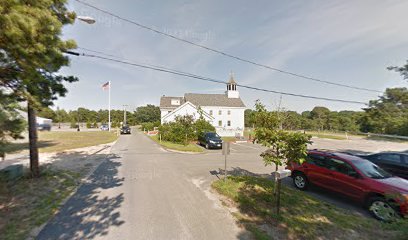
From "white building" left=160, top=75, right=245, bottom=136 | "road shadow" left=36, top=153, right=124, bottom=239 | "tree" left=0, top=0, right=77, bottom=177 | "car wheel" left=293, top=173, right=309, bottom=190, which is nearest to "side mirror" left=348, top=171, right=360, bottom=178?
"car wheel" left=293, top=173, right=309, bottom=190

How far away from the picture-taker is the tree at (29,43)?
3523mm

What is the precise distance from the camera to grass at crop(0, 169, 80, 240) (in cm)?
422

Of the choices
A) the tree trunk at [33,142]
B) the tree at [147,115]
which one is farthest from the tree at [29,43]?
the tree at [147,115]

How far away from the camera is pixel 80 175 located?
8.51 m

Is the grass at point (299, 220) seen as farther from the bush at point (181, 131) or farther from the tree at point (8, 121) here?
the bush at point (181, 131)

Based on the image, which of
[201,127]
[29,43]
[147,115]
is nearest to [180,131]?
[201,127]

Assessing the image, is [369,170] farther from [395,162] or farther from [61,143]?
[61,143]

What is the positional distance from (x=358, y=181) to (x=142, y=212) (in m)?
6.37

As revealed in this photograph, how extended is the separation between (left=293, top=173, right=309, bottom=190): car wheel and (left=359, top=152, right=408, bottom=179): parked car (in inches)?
166

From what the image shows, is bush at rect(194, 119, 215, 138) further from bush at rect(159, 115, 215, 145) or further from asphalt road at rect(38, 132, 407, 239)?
asphalt road at rect(38, 132, 407, 239)

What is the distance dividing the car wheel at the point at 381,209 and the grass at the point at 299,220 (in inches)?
13.6

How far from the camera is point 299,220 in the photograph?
483 cm

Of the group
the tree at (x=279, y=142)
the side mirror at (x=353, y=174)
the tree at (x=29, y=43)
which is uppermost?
the tree at (x=29, y=43)

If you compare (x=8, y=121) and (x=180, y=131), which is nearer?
(x=8, y=121)
